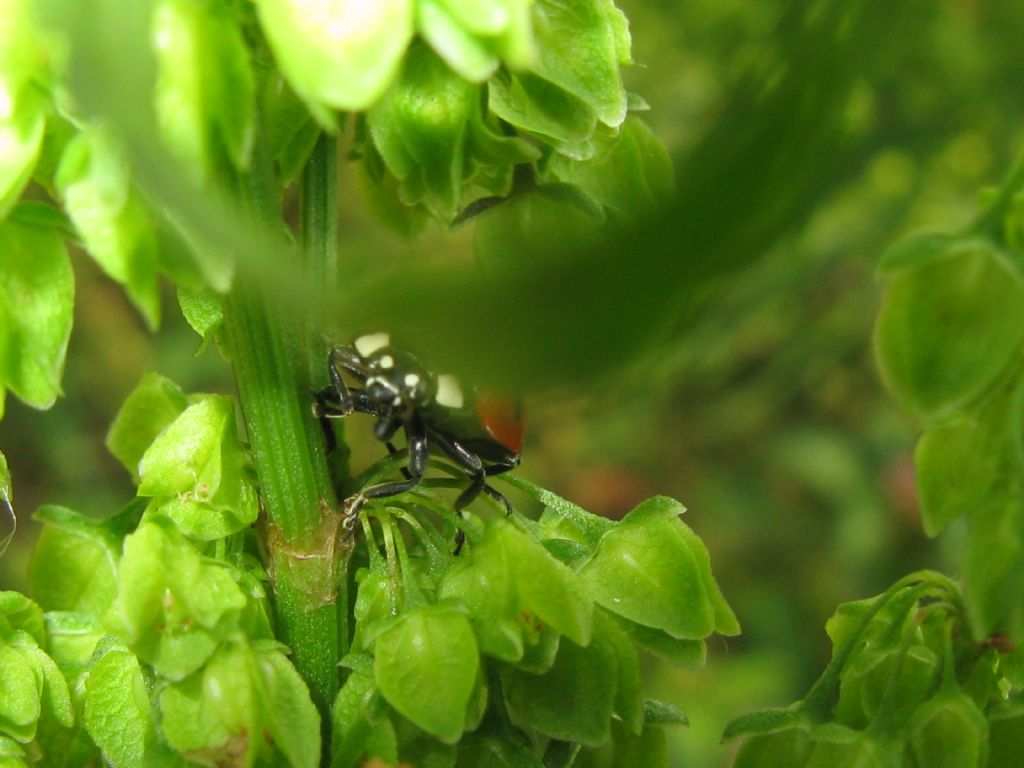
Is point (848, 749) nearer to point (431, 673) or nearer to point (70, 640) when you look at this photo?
point (431, 673)

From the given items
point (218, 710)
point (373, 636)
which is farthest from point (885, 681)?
point (218, 710)

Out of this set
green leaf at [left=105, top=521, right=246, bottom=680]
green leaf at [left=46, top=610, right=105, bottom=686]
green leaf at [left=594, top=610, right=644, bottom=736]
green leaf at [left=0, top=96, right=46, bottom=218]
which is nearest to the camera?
green leaf at [left=0, top=96, right=46, bottom=218]

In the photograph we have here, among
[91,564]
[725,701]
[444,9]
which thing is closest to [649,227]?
[444,9]

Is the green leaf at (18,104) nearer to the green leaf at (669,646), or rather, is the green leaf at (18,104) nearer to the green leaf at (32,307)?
the green leaf at (32,307)

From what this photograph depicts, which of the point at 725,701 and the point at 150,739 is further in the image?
the point at 725,701

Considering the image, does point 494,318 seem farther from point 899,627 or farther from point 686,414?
point 686,414

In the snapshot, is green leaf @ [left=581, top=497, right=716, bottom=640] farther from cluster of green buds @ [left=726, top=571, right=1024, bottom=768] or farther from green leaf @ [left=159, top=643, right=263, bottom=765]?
green leaf @ [left=159, top=643, right=263, bottom=765]

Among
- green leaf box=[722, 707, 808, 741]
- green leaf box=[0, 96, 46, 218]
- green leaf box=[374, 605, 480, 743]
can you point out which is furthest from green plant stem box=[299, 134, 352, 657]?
green leaf box=[722, 707, 808, 741]
